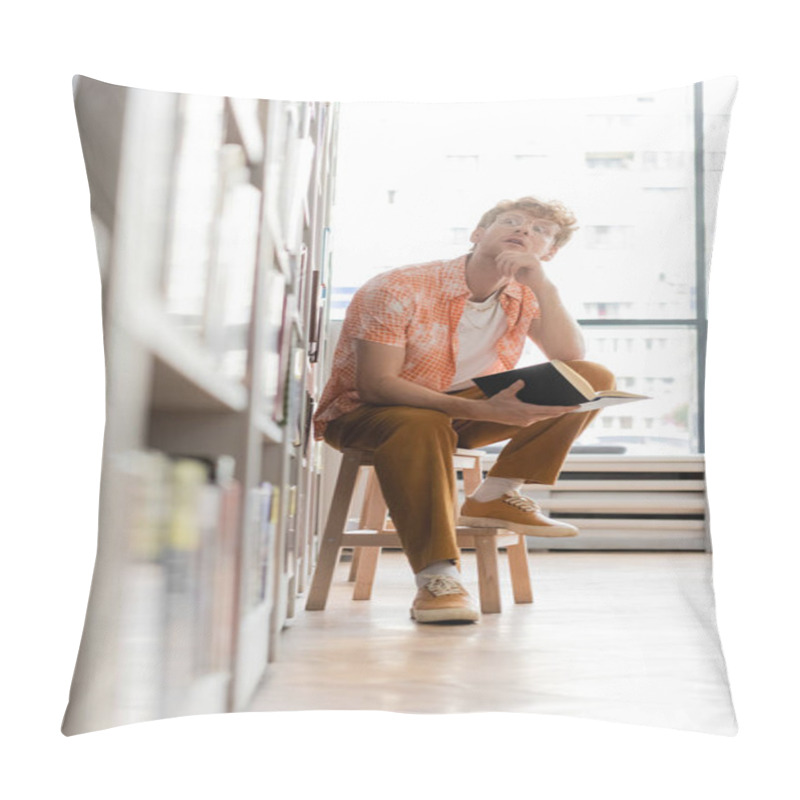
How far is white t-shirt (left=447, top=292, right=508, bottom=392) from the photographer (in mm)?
1184

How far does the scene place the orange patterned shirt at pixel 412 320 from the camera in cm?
119

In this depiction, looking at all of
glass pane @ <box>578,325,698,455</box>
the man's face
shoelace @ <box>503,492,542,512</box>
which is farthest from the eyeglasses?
shoelace @ <box>503,492,542,512</box>

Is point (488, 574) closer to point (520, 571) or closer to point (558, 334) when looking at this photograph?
point (520, 571)

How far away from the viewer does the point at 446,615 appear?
115cm

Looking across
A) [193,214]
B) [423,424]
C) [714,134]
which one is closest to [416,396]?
[423,424]

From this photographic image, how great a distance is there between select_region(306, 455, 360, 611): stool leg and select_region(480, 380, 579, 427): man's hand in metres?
0.19

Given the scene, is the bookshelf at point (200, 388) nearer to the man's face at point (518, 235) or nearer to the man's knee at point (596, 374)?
the man's face at point (518, 235)

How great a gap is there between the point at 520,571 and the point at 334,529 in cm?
26

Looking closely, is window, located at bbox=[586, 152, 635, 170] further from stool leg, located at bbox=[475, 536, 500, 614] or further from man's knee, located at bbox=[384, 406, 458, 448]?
stool leg, located at bbox=[475, 536, 500, 614]

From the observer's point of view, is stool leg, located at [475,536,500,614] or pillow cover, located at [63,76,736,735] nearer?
pillow cover, located at [63,76,736,735]

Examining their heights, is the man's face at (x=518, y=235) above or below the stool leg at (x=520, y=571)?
above

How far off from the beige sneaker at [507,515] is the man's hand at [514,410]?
0.10 metres

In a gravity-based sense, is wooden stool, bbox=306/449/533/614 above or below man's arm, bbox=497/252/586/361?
below

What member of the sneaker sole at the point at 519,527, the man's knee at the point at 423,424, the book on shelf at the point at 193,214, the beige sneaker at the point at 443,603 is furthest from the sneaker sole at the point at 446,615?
→ the book on shelf at the point at 193,214
